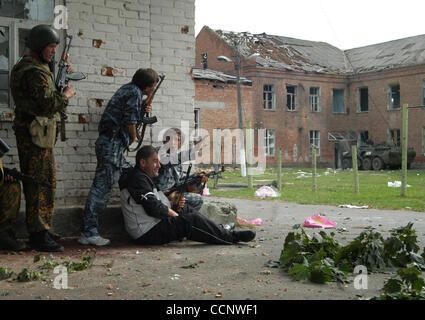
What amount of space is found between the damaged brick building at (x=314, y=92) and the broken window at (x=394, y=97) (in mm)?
68

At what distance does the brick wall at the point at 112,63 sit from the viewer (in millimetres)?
6805

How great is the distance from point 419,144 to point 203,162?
47.0 ft

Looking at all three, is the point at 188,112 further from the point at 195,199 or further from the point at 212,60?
the point at 212,60

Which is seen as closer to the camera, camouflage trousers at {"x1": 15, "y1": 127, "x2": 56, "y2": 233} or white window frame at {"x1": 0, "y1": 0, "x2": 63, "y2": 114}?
camouflage trousers at {"x1": 15, "y1": 127, "x2": 56, "y2": 233}

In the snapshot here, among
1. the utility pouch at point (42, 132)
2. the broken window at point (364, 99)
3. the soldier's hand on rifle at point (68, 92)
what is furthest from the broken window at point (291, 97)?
the utility pouch at point (42, 132)

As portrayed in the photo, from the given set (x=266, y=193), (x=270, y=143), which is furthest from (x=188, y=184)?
(x=270, y=143)

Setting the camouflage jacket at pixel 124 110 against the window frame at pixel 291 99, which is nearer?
the camouflage jacket at pixel 124 110

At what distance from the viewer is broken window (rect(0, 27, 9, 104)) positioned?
6578 millimetres

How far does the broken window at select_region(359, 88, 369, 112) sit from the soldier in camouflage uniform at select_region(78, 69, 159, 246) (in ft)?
121

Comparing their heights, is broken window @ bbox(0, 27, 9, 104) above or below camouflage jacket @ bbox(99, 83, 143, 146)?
above

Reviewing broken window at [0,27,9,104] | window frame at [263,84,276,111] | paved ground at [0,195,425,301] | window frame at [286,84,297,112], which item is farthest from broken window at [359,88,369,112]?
broken window at [0,27,9,104]

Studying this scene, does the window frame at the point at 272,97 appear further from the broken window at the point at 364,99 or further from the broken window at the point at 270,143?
the broken window at the point at 364,99

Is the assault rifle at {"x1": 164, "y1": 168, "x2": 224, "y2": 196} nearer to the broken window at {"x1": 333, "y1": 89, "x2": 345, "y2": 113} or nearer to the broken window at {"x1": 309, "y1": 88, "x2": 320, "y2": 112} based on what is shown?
the broken window at {"x1": 309, "y1": 88, "x2": 320, "y2": 112}

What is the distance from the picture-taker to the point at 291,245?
4.98m
